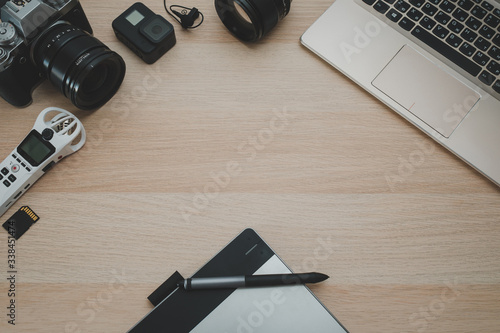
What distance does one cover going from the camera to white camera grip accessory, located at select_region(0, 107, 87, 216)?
0.65 meters

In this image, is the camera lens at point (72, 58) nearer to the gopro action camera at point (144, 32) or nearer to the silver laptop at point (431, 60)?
the gopro action camera at point (144, 32)

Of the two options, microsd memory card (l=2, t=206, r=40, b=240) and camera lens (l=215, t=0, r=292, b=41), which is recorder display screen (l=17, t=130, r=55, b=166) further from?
camera lens (l=215, t=0, r=292, b=41)

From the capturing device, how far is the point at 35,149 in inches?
26.1

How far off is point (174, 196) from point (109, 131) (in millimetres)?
160

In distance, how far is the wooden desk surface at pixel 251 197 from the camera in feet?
2.06

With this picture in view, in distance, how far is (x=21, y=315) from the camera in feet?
2.02

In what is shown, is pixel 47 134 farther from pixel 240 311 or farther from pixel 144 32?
pixel 240 311

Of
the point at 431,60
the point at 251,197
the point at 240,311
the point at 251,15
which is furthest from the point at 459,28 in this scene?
the point at 240,311

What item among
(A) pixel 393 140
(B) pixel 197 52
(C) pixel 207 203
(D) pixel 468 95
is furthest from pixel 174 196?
(D) pixel 468 95

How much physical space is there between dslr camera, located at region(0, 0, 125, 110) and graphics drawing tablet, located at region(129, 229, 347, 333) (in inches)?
13.6

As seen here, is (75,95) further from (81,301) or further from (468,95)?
(468,95)

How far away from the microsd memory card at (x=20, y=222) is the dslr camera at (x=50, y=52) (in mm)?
182

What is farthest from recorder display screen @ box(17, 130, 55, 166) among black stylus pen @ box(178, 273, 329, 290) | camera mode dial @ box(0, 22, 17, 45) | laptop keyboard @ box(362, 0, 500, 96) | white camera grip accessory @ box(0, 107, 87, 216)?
laptop keyboard @ box(362, 0, 500, 96)

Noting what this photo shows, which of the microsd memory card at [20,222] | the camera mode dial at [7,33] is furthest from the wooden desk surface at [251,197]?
the camera mode dial at [7,33]
